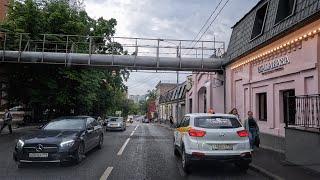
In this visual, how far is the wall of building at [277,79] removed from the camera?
1470 centimetres

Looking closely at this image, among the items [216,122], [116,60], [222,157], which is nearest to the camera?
[222,157]

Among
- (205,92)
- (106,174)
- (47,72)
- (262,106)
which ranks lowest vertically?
(106,174)

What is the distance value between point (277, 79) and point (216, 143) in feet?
26.0

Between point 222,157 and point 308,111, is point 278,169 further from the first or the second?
point 308,111

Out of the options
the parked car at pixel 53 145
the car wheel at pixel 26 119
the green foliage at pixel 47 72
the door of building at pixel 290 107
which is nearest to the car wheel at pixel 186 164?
the parked car at pixel 53 145

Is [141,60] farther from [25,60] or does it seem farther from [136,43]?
[25,60]

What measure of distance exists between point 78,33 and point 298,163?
23.1m

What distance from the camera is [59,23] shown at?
103 ft

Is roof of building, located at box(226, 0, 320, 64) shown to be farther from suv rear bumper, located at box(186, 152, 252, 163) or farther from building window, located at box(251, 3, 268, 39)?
suv rear bumper, located at box(186, 152, 252, 163)

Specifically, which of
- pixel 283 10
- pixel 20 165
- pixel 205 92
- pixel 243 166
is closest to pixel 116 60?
pixel 283 10

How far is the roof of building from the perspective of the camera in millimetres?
14391

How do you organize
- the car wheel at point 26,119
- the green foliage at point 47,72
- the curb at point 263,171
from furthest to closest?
1. the car wheel at point 26,119
2. the green foliage at point 47,72
3. the curb at point 263,171

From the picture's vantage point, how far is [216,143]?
11.0 metres

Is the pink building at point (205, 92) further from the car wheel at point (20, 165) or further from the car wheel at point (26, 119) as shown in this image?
the car wheel at point (20, 165)
